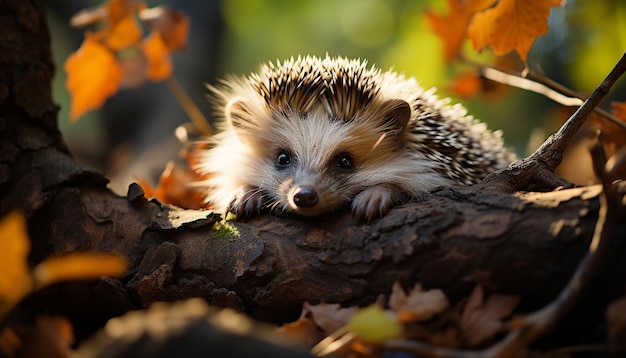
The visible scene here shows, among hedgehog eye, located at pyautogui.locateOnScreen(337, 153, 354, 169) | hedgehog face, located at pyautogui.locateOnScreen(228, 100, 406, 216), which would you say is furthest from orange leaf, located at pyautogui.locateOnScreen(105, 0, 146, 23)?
hedgehog eye, located at pyautogui.locateOnScreen(337, 153, 354, 169)

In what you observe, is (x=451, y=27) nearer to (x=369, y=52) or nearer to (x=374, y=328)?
(x=374, y=328)

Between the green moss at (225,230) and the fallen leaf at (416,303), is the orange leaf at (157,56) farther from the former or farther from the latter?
the fallen leaf at (416,303)

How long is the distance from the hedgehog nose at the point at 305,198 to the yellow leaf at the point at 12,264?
1.18 m

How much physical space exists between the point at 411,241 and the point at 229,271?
694 millimetres

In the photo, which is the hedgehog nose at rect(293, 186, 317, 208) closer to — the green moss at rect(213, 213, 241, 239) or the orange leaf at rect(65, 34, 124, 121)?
the green moss at rect(213, 213, 241, 239)

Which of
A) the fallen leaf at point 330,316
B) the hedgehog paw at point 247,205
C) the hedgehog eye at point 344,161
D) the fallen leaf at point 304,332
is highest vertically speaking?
the hedgehog eye at point 344,161

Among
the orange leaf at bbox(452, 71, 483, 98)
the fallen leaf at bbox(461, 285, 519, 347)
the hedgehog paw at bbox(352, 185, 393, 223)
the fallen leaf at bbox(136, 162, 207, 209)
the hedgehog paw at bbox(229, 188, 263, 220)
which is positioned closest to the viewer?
the fallen leaf at bbox(461, 285, 519, 347)

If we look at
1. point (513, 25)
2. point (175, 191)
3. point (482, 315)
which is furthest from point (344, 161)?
point (482, 315)

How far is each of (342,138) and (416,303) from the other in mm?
1199

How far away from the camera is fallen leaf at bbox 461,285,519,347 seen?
1555 mm

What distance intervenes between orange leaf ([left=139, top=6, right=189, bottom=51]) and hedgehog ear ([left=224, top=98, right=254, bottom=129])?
0.80 meters

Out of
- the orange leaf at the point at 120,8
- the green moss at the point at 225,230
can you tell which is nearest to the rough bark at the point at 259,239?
the green moss at the point at 225,230

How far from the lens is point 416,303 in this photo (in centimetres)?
168

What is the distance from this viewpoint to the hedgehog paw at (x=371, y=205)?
2.12 metres
